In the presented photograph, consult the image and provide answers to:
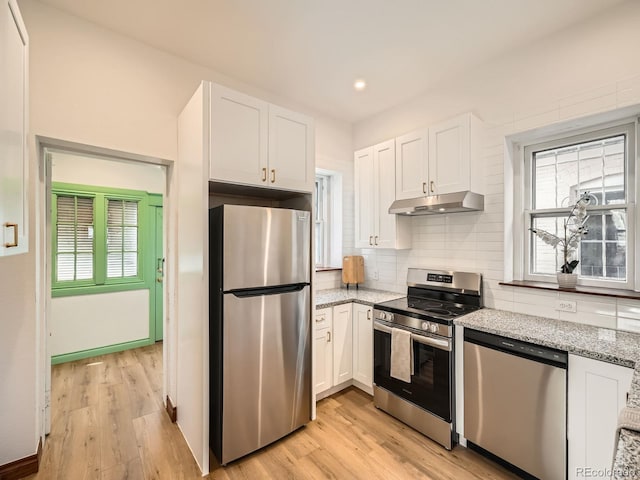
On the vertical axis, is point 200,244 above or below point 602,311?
above

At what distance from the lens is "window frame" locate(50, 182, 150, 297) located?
359cm

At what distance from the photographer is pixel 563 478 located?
1.63 meters

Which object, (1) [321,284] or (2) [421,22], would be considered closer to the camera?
(2) [421,22]

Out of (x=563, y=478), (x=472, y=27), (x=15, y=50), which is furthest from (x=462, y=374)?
(x=15, y=50)

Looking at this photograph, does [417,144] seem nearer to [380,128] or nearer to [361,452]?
[380,128]

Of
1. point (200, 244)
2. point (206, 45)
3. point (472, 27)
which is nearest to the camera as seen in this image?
point (200, 244)

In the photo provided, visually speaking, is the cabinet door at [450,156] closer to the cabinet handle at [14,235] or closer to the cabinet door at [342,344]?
the cabinet door at [342,344]

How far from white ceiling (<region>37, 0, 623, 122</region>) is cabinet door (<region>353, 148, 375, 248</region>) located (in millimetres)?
741

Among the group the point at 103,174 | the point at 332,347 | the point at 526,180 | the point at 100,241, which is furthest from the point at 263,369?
the point at 103,174

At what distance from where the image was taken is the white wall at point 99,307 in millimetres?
3568

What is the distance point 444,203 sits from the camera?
2.34m

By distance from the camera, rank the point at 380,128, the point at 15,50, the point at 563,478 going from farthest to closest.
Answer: the point at 380,128 < the point at 563,478 < the point at 15,50

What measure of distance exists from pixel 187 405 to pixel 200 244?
1225 millimetres

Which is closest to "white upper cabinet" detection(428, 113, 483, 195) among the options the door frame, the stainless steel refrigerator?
the stainless steel refrigerator
